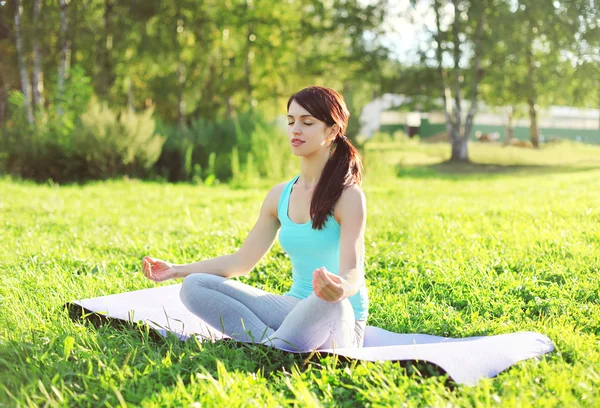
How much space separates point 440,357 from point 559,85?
2232cm

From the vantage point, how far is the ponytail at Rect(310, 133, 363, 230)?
3168 mm

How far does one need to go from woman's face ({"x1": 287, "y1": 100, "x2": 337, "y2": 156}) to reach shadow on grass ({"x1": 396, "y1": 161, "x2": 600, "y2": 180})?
15544 millimetres

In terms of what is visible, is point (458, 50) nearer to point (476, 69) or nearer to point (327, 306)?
point (476, 69)

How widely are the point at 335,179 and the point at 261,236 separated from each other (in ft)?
2.18

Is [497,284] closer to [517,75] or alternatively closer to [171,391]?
[171,391]

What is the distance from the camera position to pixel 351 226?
3.09 meters

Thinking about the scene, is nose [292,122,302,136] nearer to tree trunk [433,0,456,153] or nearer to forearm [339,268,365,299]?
forearm [339,268,365,299]

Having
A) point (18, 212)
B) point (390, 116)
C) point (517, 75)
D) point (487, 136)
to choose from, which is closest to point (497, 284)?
point (18, 212)

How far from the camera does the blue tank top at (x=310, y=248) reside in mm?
3256

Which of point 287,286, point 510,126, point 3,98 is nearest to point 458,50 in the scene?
point 3,98

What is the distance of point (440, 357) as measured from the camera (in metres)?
2.90

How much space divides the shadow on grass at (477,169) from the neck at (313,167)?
1541cm

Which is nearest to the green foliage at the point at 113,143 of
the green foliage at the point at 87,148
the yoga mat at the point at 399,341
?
the green foliage at the point at 87,148

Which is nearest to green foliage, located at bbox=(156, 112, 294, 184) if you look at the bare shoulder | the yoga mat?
the yoga mat
